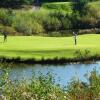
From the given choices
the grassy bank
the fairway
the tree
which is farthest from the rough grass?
the grassy bank

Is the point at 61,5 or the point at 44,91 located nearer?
the point at 44,91

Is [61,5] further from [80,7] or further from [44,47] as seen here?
[44,47]

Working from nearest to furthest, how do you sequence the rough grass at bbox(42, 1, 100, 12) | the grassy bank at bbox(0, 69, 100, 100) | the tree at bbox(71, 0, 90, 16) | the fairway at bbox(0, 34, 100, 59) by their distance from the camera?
1. the grassy bank at bbox(0, 69, 100, 100)
2. the fairway at bbox(0, 34, 100, 59)
3. the tree at bbox(71, 0, 90, 16)
4. the rough grass at bbox(42, 1, 100, 12)

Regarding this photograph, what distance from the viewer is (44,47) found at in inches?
2618

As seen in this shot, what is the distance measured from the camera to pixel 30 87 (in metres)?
19.2

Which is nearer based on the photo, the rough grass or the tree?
the tree

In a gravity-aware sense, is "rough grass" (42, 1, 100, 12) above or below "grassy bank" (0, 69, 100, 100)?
below

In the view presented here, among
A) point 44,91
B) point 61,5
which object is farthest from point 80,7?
point 44,91

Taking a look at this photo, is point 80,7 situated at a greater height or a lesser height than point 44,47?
lesser

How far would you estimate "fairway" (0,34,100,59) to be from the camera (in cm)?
6072

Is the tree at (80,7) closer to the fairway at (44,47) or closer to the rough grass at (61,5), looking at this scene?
the rough grass at (61,5)

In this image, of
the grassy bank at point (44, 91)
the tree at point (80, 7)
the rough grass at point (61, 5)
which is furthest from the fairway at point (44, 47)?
the rough grass at point (61, 5)

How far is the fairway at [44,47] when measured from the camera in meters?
60.7

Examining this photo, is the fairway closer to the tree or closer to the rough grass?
the tree
